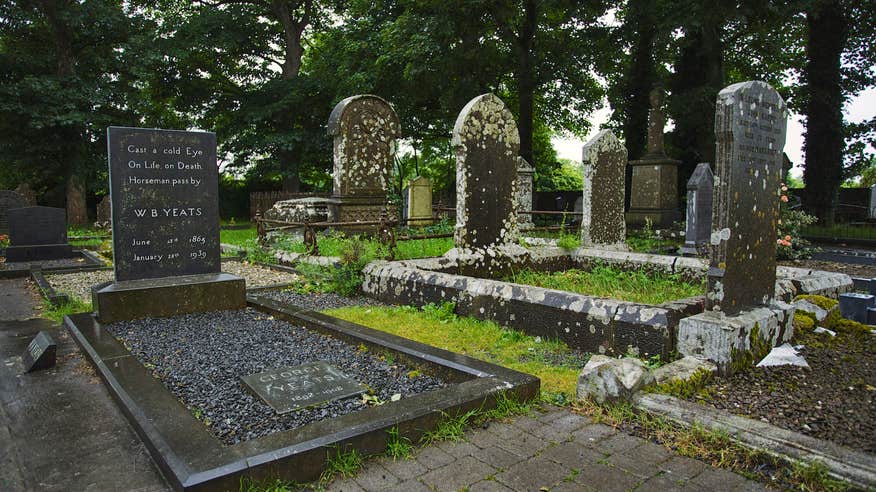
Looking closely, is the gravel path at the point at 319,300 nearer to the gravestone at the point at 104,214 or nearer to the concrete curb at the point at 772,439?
the concrete curb at the point at 772,439

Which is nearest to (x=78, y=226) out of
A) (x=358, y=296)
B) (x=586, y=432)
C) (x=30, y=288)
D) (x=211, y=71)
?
(x=211, y=71)

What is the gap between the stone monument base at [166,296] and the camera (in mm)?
5457

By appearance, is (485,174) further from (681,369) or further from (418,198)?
(418,198)

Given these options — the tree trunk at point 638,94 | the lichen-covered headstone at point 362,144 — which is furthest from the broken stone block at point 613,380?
the tree trunk at point 638,94

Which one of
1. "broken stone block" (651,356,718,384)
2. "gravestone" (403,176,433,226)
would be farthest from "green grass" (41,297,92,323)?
"gravestone" (403,176,433,226)

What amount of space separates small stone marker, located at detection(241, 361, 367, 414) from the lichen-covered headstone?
787cm

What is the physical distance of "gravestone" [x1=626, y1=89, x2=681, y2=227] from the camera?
51.6ft

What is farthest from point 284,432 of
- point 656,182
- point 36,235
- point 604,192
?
point 656,182

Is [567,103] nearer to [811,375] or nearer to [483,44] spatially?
[483,44]

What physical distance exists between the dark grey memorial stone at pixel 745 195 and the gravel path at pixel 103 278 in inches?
240

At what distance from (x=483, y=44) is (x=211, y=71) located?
40.7ft

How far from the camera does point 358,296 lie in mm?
7113

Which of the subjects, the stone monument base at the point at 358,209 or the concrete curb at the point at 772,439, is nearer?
the concrete curb at the point at 772,439

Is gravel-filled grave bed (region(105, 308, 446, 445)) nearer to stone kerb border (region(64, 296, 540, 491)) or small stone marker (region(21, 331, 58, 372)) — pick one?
stone kerb border (region(64, 296, 540, 491))
